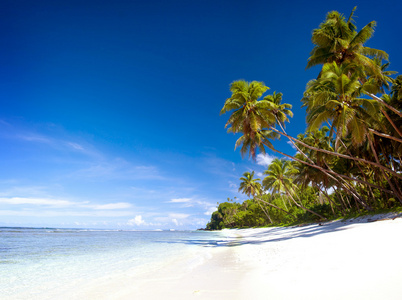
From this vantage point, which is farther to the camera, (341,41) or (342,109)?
(341,41)

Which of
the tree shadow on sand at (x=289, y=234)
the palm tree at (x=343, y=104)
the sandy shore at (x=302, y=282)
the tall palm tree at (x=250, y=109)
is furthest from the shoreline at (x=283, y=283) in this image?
the tall palm tree at (x=250, y=109)

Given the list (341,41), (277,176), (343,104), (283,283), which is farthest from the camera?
(277,176)

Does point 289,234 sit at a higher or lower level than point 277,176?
lower

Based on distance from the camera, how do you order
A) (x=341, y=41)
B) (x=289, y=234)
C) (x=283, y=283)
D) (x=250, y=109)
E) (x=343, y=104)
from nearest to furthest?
(x=283, y=283), (x=343, y=104), (x=341, y=41), (x=250, y=109), (x=289, y=234)

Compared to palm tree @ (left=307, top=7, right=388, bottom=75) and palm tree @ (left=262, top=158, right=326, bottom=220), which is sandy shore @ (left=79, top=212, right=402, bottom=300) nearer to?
palm tree @ (left=307, top=7, right=388, bottom=75)

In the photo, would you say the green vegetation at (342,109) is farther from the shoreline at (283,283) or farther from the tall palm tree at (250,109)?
the shoreline at (283,283)

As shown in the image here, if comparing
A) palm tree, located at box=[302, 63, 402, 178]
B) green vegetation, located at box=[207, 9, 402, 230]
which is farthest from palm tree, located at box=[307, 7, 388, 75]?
palm tree, located at box=[302, 63, 402, 178]

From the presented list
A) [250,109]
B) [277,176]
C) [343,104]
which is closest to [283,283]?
[343,104]

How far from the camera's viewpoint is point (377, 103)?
12383mm

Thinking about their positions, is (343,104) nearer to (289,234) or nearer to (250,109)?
(250,109)

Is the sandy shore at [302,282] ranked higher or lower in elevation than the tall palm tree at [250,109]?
lower

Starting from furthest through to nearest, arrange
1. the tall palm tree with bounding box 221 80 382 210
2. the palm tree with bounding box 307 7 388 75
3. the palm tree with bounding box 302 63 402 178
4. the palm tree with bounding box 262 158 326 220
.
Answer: the palm tree with bounding box 262 158 326 220, the tall palm tree with bounding box 221 80 382 210, the palm tree with bounding box 307 7 388 75, the palm tree with bounding box 302 63 402 178

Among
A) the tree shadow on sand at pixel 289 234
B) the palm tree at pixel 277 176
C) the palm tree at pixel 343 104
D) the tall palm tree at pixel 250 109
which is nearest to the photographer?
the palm tree at pixel 343 104

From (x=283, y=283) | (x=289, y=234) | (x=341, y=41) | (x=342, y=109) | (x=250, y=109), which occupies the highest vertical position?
(x=341, y=41)
